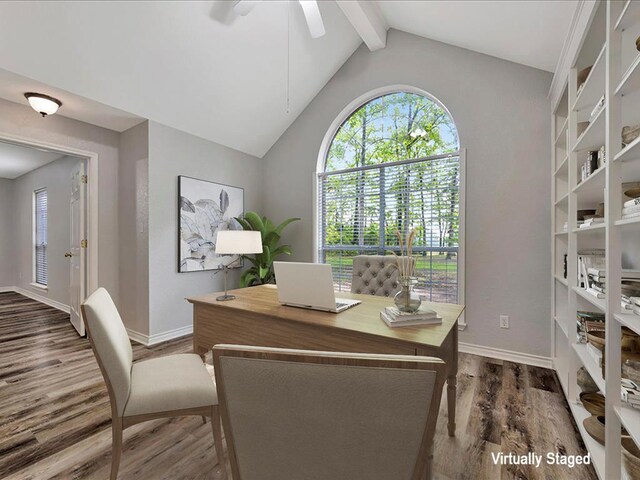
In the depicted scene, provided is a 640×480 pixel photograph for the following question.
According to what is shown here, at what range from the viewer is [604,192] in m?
1.59

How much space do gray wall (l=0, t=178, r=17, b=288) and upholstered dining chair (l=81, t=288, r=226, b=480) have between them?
7.31 meters

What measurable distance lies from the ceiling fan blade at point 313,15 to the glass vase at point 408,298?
6.92 feet

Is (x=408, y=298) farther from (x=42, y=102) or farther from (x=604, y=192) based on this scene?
(x=42, y=102)

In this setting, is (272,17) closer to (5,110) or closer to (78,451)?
(5,110)

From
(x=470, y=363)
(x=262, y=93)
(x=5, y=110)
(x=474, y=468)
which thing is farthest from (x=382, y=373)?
(x=5, y=110)

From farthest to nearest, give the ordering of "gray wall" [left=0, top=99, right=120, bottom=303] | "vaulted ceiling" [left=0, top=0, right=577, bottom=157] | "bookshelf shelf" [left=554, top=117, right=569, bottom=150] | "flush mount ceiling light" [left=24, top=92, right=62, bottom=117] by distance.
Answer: "gray wall" [left=0, top=99, right=120, bottom=303], "flush mount ceiling light" [left=24, top=92, right=62, bottom=117], "bookshelf shelf" [left=554, top=117, right=569, bottom=150], "vaulted ceiling" [left=0, top=0, right=577, bottom=157]

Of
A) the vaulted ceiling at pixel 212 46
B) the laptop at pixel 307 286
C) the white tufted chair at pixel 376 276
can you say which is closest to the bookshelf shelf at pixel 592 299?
the white tufted chair at pixel 376 276

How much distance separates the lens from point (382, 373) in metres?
0.62

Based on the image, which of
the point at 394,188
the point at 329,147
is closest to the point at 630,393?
the point at 394,188

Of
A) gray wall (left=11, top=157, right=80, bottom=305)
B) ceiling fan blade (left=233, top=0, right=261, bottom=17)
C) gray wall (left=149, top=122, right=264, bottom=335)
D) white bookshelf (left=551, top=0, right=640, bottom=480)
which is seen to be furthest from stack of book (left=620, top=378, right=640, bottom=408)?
gray wall (left=11, top=157, right=80, bottom=305)

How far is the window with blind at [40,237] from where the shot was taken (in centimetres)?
552

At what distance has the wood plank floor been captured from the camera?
147 centimetres

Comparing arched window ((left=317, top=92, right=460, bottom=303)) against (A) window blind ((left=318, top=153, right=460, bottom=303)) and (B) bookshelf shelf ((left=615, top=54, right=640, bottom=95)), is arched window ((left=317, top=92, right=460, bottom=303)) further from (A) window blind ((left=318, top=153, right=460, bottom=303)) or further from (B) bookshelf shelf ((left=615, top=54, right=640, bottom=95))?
(B) bookshelf shelf ((left=615, top=54, right=640, bottom=95))

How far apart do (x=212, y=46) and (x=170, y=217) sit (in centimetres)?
178
